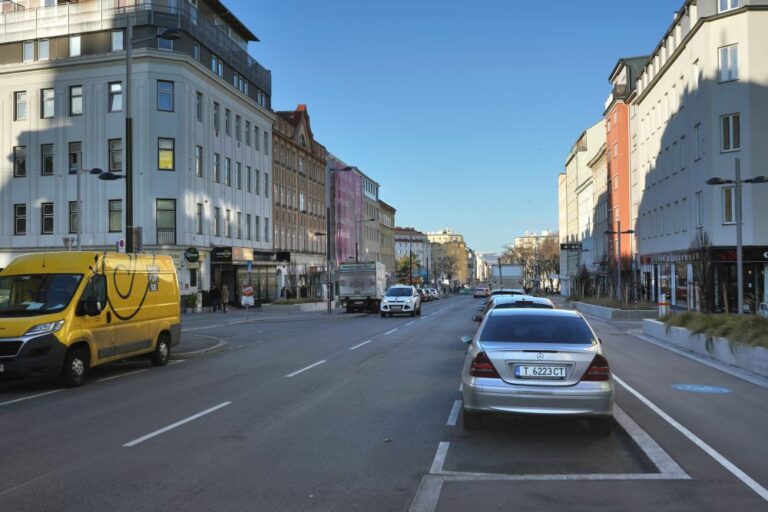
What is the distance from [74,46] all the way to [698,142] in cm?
3813

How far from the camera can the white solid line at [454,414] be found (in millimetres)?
8716

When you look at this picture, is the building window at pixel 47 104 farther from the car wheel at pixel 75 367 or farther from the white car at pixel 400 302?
the car wheel at pixel 75 367

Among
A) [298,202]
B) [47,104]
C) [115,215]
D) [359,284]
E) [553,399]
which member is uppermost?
[47,104]

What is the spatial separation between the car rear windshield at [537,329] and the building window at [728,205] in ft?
98.0

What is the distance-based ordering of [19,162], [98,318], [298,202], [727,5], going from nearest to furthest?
[98,318]
[727,5]
[19,162]
[298,202]

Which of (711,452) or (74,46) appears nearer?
(711,452)

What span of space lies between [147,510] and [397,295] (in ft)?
113

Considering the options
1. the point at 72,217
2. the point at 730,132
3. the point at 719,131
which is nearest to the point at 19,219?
the point at 72,217

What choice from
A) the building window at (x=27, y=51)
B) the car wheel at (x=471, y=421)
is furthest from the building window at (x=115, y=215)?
the car wheel at (x=471, y=421)

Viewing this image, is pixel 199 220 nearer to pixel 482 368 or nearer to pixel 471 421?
pixel 471 421

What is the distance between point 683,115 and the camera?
40156 mm

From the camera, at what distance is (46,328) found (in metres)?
11.9

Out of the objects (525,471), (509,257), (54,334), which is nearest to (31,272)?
(54,334)

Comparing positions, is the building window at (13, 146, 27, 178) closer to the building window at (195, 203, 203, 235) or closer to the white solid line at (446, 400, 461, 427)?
the building window at (195, 203, 203, 235)
